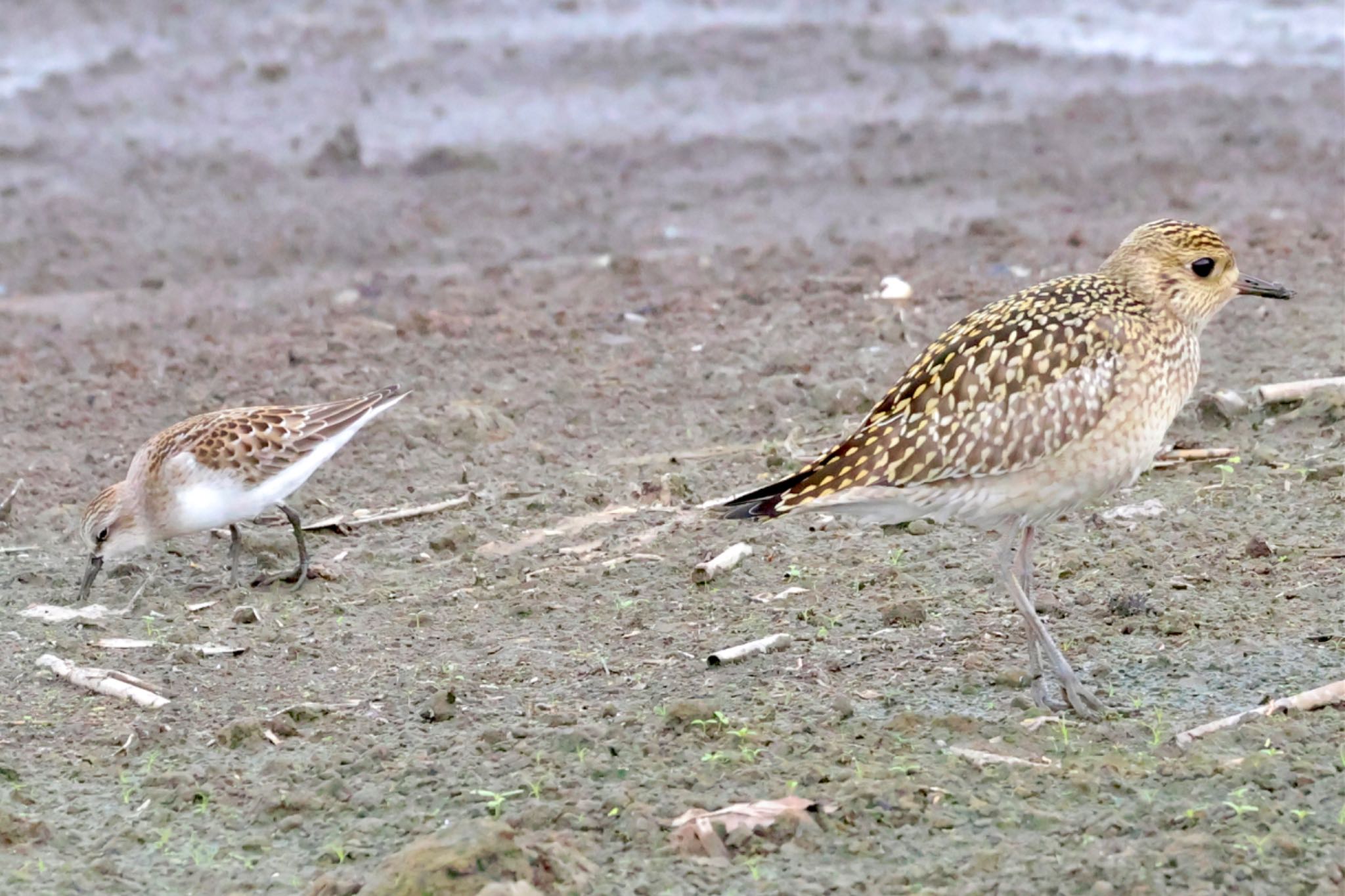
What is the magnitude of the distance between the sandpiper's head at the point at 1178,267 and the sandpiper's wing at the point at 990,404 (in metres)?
0.17

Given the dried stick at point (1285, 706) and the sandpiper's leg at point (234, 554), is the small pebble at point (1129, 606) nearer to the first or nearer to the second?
the dried stick at point (1285, 706)

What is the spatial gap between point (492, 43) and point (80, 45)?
4267 mm

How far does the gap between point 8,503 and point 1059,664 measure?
547 cm

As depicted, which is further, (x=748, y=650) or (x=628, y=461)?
(x=628, y=461)

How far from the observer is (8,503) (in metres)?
9.29

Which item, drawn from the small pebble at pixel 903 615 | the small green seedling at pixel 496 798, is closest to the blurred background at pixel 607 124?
the small pebble at pixel 903 615

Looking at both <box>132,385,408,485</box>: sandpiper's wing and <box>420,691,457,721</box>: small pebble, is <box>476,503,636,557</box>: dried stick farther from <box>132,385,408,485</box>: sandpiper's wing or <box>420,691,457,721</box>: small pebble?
<box>420,691,457,721</box>: small pebble

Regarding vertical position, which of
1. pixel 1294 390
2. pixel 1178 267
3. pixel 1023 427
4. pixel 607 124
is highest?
pixel 1178 267

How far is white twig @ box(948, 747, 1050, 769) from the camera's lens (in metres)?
5.74

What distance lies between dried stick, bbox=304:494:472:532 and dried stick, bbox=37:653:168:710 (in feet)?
6.01

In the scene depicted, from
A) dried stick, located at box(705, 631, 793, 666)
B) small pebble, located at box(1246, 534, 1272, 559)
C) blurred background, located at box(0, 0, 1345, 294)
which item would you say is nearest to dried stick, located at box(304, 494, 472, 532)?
dried stick, located at box(705, 631, 793, 666)

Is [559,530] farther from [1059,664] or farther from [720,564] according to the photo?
[1059,664]

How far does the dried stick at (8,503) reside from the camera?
925 cm

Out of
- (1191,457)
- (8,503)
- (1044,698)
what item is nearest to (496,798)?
(1044,698)
